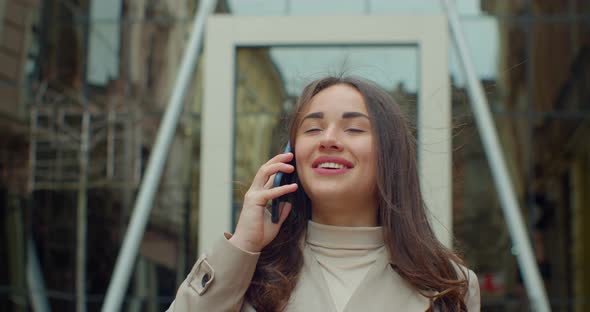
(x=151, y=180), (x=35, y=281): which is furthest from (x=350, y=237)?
(x=35, y=281)

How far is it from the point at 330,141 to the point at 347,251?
0.28 metres

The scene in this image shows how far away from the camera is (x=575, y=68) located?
11828 mm

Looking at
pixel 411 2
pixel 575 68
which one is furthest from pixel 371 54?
pixel 575 68

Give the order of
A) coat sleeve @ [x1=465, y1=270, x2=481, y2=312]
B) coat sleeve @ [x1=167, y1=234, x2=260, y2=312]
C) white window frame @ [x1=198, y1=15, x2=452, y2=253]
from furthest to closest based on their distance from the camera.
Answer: white window frame @ [x1=198, y1=15, x2=452, y2=253] → coat sleeve @ [x1=465, y1=270, x2=481, y2=312] → coat sleeve @ [x1=167, y1=234, x2=260, y2=312]

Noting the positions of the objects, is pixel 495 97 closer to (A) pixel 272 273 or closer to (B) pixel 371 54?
(B) pixel 371 54

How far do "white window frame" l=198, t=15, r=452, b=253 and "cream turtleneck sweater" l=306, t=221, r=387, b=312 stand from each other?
15.7ft

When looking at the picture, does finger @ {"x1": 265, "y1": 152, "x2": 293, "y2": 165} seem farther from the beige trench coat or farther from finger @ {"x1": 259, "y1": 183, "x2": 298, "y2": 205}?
the beige trench coat

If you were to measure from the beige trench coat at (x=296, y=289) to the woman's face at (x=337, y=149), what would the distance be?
19 centimetres

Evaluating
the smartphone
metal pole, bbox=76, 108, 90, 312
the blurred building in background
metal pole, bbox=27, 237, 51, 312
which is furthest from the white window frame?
metal pole, bbox=27, 237, 51, 312

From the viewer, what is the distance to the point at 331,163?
1.83 m

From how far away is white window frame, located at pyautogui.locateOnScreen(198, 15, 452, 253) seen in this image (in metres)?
6.68

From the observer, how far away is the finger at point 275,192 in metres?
1.81

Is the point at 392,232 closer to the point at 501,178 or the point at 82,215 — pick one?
the point at 501,178

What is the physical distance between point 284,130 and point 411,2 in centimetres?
907
